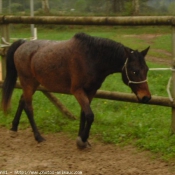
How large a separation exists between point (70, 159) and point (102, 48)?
138cm

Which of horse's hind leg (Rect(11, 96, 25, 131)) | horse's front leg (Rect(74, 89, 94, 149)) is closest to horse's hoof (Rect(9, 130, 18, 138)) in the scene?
horse's hind leg (Rect(11, 96, 25, 131))

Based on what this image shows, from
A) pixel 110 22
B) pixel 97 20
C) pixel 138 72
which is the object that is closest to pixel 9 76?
pixel 97 20

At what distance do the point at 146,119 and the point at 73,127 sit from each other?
3.55ft

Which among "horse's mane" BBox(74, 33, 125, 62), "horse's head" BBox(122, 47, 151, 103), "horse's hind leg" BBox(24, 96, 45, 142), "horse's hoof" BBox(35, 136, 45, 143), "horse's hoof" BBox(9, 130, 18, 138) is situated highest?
"horse's mane" BBox(74, 33, 125, 62)

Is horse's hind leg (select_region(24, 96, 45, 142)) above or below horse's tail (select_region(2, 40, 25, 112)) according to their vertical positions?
below

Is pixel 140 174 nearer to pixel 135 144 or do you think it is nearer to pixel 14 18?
pixel 135 144

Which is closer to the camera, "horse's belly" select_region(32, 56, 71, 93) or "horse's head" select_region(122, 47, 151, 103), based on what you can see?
"horse's head" select_region(122, 47, 151, 103)

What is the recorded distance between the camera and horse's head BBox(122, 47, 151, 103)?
4727mm

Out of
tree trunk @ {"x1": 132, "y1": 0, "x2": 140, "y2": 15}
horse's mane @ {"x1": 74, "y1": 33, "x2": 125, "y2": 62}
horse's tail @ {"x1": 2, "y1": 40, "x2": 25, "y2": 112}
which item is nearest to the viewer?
horse's mane @ {"x1": 74, "y1": 33, "x2": 125, "y2": 62}

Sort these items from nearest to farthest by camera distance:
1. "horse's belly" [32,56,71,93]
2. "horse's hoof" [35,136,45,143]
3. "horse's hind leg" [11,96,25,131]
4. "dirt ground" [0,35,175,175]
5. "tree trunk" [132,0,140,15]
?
1. "dirt ground" [0,35,175,175]
2. "horse's belly" [32,56,71,93]
3. "horse's hoof" [35,136,45,143]
4. "horse's hind leg" [11,96,25,131]
5. "tree trunk" [132,0,140,15]

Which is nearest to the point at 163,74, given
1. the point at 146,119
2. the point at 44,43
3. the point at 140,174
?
the point at 146,119

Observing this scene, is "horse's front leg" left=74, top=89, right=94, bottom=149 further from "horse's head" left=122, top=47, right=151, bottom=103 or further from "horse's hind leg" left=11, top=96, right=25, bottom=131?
"horse's hind leg" left=11, top=96, right=25, bottom=131

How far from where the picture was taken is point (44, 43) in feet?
18.6

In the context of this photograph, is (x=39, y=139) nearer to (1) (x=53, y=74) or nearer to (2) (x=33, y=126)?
(2) (x=33, y=126)
